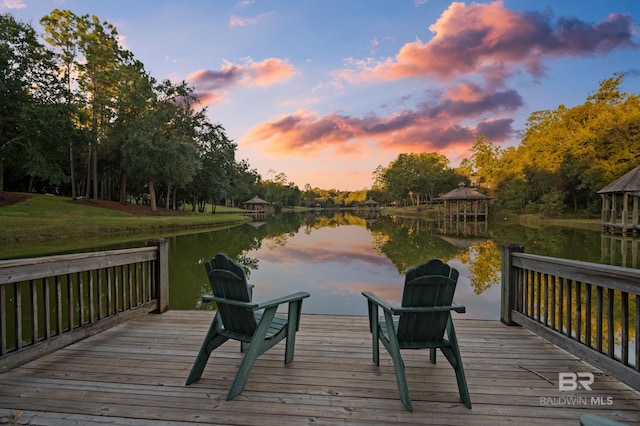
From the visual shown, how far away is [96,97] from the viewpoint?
21.0 metres

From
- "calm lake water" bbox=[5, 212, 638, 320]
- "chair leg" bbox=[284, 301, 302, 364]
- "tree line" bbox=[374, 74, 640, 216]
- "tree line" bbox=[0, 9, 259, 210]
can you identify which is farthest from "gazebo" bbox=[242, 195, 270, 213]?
"chair leg" bbox=[284, 301, 302, 364]

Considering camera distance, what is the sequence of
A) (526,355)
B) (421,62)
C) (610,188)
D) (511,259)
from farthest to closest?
1. (610,188)
2. (421,62)
3. (511,259)
4. (526,355)

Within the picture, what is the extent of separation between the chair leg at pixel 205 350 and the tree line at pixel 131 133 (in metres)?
20.8

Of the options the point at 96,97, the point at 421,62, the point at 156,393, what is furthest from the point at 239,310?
the point at 96,97

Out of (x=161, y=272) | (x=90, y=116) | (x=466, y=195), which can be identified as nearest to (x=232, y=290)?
(x=161, y=272)

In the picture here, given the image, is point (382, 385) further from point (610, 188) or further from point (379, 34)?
point (610, 188)

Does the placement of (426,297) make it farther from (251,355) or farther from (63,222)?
(63,222)

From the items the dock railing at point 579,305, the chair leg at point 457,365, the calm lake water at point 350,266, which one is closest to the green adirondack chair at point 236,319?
the chair leg at point 457,365

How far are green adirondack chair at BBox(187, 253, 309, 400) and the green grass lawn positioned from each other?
13797 mm

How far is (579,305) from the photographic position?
8.29 feet

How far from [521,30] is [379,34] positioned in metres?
5.39

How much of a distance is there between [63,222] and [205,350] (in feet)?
52.3

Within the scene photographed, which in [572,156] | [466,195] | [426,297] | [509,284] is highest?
[572,156]

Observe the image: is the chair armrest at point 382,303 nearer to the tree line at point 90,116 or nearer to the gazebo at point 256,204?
→ the tree line at point 90,116
